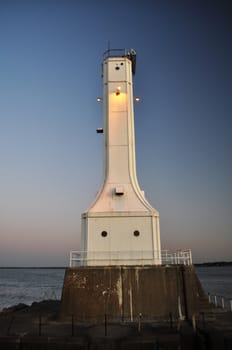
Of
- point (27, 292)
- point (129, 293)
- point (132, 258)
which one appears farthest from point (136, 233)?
point (27, 292)

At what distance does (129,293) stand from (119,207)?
4221 mm

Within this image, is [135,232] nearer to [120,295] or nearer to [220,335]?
[120,295]

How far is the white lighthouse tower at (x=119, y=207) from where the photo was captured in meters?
15.5

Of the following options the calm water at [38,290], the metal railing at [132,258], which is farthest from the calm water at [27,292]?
the metal railing at [132,258]

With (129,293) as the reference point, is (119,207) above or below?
above

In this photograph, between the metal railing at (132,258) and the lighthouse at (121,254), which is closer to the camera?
the lighthouse at (121,254)

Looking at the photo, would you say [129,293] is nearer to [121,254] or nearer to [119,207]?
[121,254]

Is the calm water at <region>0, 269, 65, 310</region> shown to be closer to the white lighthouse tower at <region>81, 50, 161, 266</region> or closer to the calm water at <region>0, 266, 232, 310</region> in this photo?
the calm water at <region>0, 266, 232, 310</region>

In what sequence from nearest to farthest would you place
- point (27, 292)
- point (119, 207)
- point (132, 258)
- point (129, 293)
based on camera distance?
point (129, 293)
point (132, 258)
point (119, 207)
point (27, 292)

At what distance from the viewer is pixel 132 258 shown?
15.4m

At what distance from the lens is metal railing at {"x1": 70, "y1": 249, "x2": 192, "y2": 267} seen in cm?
1528

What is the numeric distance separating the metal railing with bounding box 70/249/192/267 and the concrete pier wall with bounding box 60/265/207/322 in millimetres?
912

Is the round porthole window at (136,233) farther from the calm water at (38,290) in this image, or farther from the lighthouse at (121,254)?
the calm water at (38,290)

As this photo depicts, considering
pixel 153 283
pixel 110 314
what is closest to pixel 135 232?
pixel 153 283
